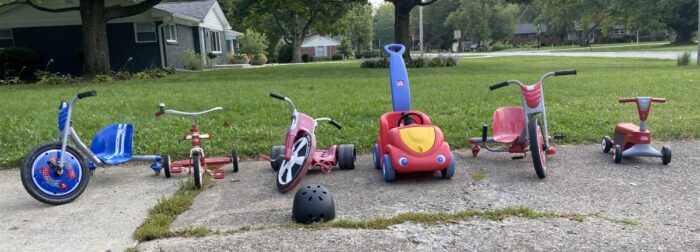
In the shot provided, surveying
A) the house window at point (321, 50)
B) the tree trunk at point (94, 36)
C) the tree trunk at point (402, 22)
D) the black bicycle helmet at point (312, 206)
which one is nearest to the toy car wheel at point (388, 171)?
the black bicycle helmet at point (312, 206)

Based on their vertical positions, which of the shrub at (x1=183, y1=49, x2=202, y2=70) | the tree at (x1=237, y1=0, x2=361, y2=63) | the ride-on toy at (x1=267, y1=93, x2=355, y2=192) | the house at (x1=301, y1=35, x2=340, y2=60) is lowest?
the ride-on toy at (x1=267, y1=93, x2=355, y2=192)

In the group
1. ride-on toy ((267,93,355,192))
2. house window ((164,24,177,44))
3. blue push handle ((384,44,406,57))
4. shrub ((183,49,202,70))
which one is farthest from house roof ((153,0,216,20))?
ride-on toy ((267,93,355,192))

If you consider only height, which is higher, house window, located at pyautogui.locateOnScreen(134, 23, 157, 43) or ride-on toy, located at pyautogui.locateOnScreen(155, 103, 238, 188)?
house window, located at pyautogui.locateOnScreen(134, 23, 157, 43)

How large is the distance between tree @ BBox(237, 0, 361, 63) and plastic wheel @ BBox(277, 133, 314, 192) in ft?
53.1

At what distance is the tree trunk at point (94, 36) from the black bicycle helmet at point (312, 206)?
15.9 m

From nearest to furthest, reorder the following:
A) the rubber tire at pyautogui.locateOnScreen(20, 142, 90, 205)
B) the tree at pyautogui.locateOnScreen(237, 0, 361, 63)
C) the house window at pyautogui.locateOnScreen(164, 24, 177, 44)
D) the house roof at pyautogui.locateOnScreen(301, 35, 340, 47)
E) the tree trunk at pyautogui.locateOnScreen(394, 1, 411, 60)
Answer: the rubber tire at pyautogui.locateOnScreen(20, 142, 90, 205) < the tree at pyautogui.locateOnScreen(237, 0, 361, 63) < the tree trunk at pyautogui.locateOnScreen(394, 1, 411, 60) < the house window at pyautogui.locateOnScreen(164, 24, 177, 44) < the house roof at pyautogui.locateOnScreen(301, 35, 340, 47)

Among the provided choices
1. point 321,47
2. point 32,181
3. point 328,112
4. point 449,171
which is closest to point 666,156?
point 449,171

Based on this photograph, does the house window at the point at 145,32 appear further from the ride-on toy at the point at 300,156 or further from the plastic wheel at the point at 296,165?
the plastic wheel at the point at 296,165

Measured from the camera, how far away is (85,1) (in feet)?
56.7

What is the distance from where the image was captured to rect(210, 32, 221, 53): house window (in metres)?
32.9

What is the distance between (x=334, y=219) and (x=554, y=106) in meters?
5.53

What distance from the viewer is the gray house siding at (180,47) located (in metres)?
24.2

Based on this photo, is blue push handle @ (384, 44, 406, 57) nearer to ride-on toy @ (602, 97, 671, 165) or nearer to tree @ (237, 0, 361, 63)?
ride-on toy @ (602, 97, 671, 165)

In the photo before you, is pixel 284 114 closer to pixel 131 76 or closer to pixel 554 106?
pixel 554 106
